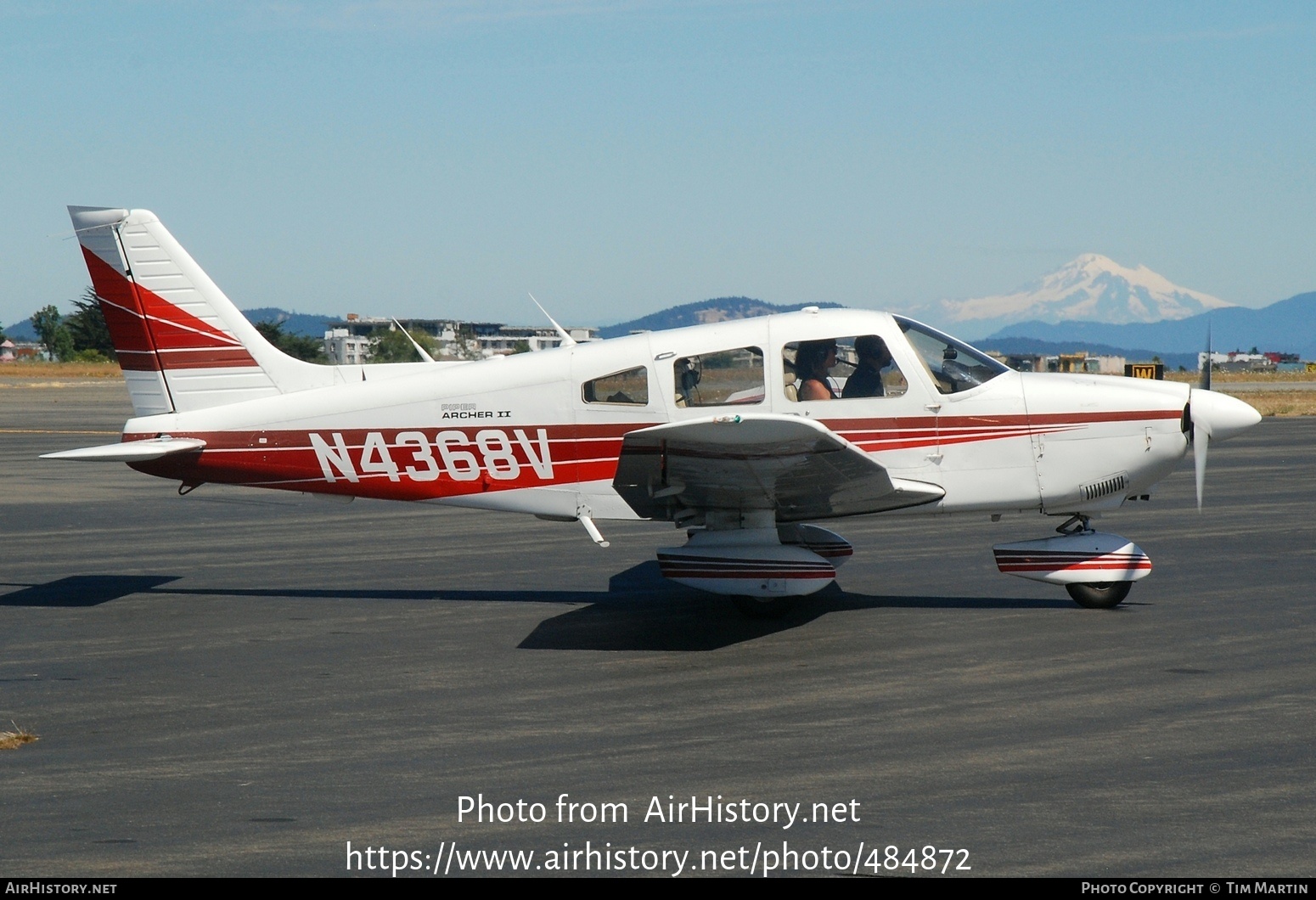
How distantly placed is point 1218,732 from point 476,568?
760cm

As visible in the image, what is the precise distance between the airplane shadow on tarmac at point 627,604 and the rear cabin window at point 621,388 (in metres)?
1.77

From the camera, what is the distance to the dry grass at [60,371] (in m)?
70.8

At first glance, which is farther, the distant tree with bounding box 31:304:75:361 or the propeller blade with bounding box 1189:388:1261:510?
the distant tree with bounding box 31:304:75:361

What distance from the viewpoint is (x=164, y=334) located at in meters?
10.5

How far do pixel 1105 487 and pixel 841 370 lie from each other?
226cm

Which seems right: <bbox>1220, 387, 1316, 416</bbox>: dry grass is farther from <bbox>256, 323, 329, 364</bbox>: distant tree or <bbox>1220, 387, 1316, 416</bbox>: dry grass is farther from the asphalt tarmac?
<bbox>256, 323, 329, 364</bbox>: distant tree

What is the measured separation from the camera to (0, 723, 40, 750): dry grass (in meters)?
6.43

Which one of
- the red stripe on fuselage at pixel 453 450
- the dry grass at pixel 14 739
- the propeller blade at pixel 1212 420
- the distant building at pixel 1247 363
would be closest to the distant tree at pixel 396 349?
the red stripe on fuselage at pixel 453 450

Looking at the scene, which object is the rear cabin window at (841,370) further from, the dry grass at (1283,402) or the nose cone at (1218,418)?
the dry grass at (1283,402)

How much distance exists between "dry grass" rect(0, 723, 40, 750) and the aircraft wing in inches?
156

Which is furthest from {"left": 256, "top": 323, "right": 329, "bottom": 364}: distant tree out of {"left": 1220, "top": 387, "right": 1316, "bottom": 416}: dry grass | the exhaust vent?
the exhaust vent

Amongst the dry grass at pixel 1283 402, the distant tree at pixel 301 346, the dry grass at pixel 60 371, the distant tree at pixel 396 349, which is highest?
the distant tree at pixel 396 349

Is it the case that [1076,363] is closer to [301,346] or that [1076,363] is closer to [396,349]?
[301,346]

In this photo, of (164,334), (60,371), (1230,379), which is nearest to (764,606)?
(164,334)
